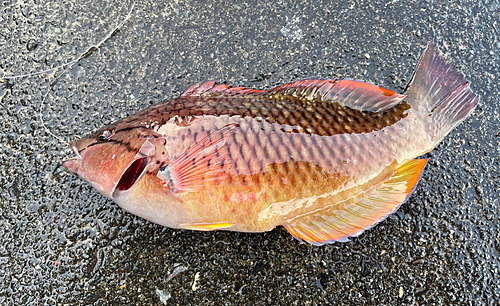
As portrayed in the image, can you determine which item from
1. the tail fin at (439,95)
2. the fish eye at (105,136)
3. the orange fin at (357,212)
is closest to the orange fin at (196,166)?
the fish eye at (105,136)

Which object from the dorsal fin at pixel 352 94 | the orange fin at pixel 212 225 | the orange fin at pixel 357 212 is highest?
the dorsal fin at pixel 352 94

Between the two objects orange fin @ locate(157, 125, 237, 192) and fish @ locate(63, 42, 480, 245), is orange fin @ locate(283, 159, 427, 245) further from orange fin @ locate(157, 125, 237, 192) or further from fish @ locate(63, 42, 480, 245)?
orange fin @ locate(157, 125, 237, 192)

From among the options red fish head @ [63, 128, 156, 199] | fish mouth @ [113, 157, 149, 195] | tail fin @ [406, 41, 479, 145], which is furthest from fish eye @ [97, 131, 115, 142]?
tail fin @ [406, 41, 479, 145]

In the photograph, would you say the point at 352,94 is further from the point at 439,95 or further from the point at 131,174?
the point at 131,174

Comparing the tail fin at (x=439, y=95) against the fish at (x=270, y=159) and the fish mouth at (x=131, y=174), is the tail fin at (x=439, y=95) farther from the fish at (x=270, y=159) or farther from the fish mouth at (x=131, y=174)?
the fish mouth at (x=131, y=174)

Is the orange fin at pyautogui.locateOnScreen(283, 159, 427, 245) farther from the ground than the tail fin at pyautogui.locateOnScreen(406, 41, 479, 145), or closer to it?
closer to it

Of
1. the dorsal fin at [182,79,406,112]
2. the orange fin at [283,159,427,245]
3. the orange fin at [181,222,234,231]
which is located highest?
the dorsal fin at [182,79,406,112]

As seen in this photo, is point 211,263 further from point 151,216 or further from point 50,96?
point 50,96
